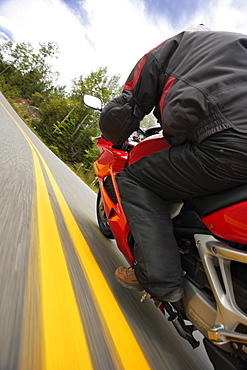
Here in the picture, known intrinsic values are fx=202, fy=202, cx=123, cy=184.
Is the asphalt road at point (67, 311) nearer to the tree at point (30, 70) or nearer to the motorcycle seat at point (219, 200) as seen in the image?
the motorcycle seat at point (219, 200)

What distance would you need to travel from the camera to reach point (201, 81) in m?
0.93

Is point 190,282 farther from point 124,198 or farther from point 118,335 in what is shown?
point 124,198

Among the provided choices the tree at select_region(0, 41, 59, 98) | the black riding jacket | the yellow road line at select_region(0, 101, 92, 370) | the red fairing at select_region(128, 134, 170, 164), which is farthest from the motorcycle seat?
the tree at select_region(0, 41, 59, 98)

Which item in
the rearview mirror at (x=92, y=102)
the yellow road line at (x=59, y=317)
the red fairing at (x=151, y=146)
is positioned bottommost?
the yellow road line at (x=59, y=317)

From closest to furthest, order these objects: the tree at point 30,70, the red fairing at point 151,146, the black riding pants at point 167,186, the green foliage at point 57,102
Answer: the black riding pants at point 167,186, the red fairing at point 151,146, the green foliage at point 57,102, the tree at point 30,70

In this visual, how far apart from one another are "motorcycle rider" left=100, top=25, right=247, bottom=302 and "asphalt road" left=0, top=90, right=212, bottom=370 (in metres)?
0.24

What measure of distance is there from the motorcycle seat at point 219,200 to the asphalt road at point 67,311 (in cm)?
77

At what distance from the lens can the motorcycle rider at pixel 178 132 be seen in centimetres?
88

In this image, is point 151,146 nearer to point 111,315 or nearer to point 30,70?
point 111,315

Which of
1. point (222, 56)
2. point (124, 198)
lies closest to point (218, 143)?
point (222, 56)

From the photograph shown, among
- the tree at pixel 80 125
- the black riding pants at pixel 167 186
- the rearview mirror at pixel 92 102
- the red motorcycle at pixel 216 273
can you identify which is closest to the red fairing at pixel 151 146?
the black riding pants at pixel 167 186

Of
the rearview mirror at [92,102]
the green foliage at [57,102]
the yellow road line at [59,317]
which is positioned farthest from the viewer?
the green foliage at [57,102]

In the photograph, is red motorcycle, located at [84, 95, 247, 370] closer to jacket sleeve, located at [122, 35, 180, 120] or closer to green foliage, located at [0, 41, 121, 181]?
jacket sleeve, located at [122, 35, 180, 120]

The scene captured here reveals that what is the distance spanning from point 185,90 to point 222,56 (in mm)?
217
